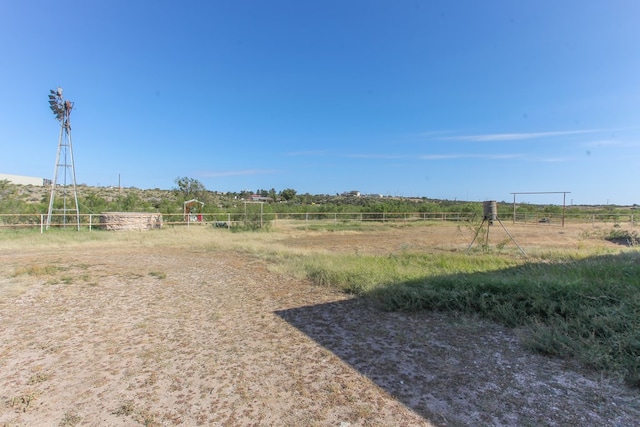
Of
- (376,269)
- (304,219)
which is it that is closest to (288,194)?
(304,219)

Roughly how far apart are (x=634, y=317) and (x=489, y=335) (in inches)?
62.4

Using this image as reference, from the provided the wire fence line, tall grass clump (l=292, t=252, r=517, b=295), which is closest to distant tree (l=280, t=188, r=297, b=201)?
the wire fence line

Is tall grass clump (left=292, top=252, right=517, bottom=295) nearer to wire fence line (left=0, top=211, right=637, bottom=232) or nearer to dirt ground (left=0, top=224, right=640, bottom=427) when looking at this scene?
dirt ground (left=0, top=224, right=640, bottom=427)

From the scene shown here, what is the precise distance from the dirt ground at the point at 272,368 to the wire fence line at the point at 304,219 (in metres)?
17.2

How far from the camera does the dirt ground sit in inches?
101

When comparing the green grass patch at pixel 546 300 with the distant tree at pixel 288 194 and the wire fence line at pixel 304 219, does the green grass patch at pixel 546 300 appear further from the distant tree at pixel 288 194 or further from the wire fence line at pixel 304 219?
the distant tree at pixel 288 194

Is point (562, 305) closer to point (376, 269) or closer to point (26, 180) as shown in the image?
point (376, 269)

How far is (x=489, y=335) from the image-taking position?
4172 millimetres

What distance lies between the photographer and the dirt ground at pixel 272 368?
258 cm

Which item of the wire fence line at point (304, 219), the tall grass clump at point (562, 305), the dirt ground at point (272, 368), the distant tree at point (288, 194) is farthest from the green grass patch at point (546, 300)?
the distant tree at point (288, 194)

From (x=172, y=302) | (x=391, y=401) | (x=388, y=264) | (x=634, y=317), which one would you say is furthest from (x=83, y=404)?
(x=388, y=264)

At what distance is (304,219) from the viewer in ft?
111

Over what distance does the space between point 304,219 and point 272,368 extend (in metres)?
30.6

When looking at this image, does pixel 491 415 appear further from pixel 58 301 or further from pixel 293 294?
pixel 58 301
